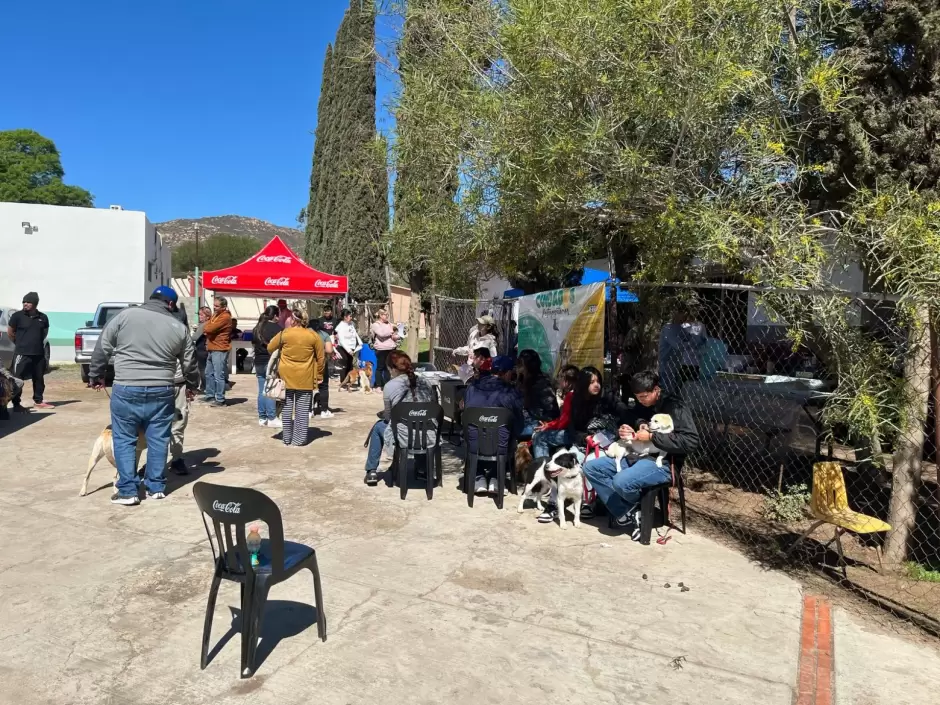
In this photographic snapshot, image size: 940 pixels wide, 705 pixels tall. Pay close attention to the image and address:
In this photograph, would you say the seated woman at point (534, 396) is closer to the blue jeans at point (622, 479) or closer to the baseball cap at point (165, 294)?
the blue jeans at point (622, 479)

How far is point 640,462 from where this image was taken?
210 inches

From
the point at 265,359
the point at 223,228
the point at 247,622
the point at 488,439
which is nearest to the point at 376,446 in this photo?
the point at 488,439

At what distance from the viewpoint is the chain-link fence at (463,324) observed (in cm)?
1126

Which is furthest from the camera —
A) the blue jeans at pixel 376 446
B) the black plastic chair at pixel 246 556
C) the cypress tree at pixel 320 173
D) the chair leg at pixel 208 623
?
the cypress tree at pixel 320 173

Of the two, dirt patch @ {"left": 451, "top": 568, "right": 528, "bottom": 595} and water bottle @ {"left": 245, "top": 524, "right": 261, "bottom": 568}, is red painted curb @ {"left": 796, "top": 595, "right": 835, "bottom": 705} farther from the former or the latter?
water bottle @ {"left": 245, "top": 524, "right": 261, "bottom": 568}

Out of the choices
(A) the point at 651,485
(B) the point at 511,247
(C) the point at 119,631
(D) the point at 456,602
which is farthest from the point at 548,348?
(C) the point at 119,631

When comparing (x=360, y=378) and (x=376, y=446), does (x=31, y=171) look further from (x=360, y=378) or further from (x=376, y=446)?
(x=376, y=446)

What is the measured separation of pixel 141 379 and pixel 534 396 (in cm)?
354

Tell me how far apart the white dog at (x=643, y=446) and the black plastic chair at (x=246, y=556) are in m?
2.85

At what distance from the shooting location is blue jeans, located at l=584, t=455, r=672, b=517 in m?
5.25

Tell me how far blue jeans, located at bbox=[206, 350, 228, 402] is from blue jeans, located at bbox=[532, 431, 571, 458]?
22.2ft

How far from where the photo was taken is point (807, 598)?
4.46 meters

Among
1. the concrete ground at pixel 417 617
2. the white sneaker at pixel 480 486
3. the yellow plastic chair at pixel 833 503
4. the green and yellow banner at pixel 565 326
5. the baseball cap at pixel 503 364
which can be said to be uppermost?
the green and yellow banner at pixel 565 326

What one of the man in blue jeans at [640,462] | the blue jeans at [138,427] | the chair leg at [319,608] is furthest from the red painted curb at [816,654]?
the blue jeans at [138,427]
